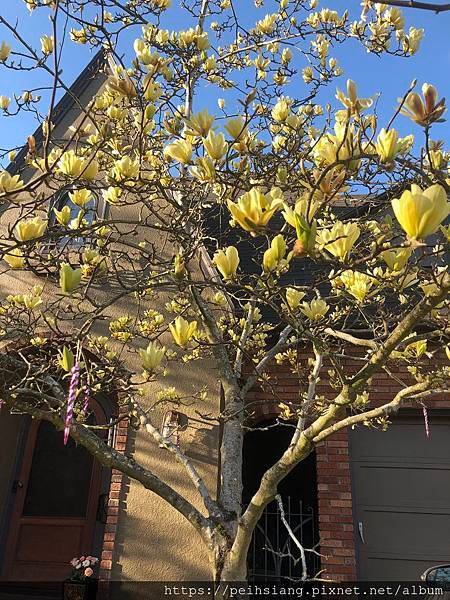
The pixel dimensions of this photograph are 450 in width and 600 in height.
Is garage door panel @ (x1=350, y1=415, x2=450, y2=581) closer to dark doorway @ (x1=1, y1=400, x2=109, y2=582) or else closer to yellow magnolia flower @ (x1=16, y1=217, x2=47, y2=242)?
dark doorway @ (x1=1, y1=400, x2=109, y2=582)

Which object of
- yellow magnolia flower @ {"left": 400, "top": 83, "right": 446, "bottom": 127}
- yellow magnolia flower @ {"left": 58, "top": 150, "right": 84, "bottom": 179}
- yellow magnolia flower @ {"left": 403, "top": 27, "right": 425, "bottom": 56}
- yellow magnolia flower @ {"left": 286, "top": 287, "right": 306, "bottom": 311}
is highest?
yellow magnolia flower @ {"left": 403, "top": 27, "right": 425, "bottom": 56}

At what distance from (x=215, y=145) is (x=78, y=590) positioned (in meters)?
3.74

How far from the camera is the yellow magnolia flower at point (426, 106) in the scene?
1377 millimetres

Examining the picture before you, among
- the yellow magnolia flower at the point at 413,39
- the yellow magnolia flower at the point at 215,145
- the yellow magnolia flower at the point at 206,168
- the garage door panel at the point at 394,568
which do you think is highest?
the yellow magnolia flower at the point at 413,39

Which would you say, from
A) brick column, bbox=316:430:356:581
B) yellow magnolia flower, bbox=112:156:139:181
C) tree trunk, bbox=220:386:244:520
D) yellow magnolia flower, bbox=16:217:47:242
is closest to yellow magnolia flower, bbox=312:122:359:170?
yellow magnolia flower, bbox=112:156:139:181

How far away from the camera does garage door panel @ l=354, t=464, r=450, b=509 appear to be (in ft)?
14.2

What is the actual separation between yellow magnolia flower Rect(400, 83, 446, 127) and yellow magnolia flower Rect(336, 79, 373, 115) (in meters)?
A: 0.21

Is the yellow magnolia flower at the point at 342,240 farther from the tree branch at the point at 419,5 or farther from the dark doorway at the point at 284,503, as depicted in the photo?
the dark doorway at the point at 284,503

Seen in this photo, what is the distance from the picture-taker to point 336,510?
417cm

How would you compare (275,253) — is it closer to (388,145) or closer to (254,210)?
(254,210)

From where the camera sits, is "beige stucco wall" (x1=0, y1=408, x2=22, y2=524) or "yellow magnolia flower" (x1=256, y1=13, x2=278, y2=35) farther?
"beige stucco wall" (x1=0, y1=408, x2=22, y2=524)

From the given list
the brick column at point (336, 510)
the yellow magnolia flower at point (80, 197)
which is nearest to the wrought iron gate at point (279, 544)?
the brick column at point (336, 510)

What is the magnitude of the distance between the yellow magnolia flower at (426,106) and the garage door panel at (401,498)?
12.4ft

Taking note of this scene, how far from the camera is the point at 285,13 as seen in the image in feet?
14.8
